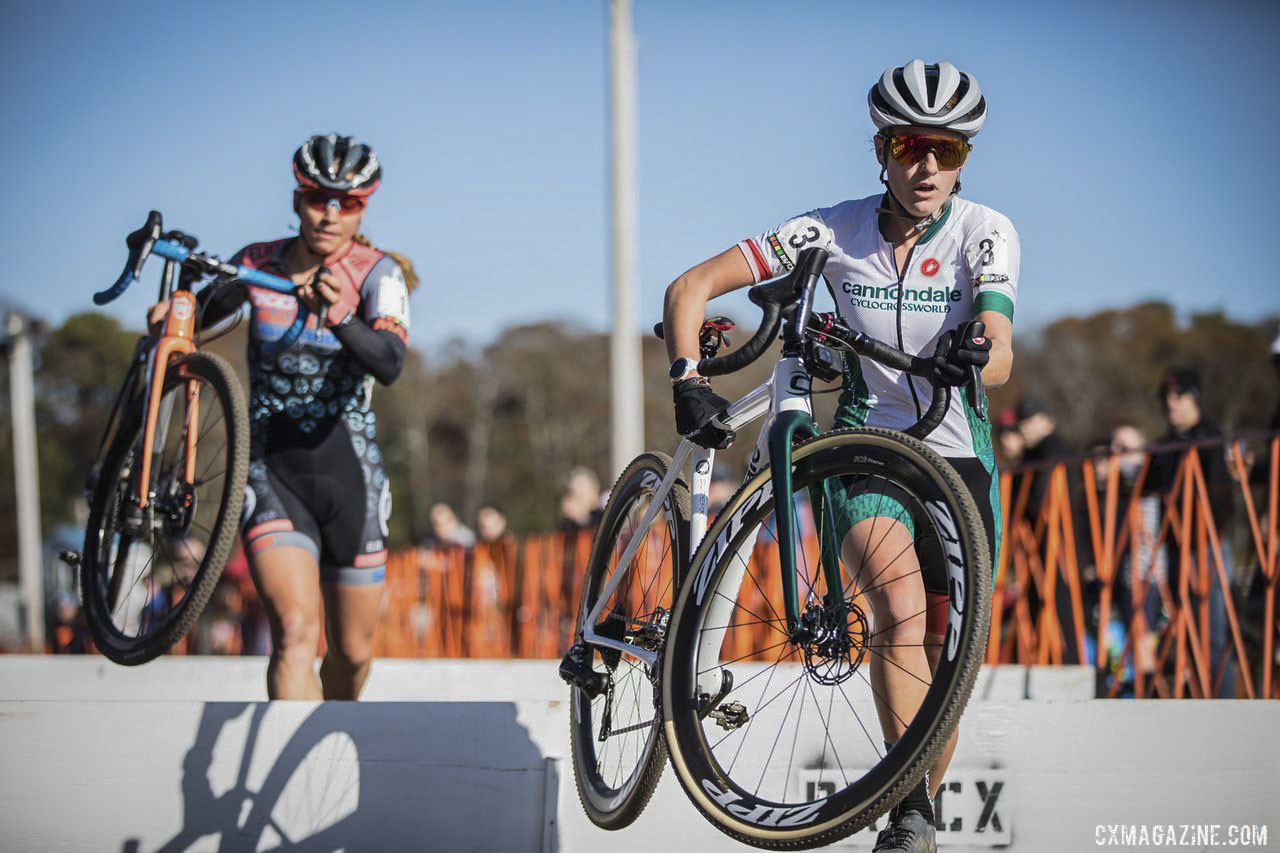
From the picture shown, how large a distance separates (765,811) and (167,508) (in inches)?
117

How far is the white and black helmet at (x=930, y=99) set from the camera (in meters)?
3.76

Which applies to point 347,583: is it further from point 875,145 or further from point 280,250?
point 875,145

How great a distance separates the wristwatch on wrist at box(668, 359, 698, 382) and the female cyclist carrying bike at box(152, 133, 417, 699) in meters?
1.75

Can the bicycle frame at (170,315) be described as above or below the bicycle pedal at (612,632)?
above

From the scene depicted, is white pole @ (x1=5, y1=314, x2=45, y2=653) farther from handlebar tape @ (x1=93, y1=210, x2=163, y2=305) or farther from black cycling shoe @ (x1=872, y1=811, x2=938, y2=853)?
black cycling shoe @ (x1=872, y1=811, x2=938, y2=853)

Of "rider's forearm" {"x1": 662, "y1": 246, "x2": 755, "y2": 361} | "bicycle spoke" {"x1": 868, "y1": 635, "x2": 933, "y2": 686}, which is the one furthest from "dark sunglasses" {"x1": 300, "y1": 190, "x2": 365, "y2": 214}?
"bicycle spoke" {"x1": 868, "y1": 635, "x2": 933, "y2": 686}

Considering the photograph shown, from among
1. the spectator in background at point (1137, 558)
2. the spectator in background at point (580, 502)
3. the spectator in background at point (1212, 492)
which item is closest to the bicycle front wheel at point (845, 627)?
the spectator in background at point (1212, 492)

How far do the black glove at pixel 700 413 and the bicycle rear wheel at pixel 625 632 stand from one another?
16.3 inches

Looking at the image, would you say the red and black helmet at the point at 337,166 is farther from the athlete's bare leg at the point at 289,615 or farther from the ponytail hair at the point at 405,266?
the athlete's bare leg at the point at 289,615

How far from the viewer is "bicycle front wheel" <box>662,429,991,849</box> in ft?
9.84

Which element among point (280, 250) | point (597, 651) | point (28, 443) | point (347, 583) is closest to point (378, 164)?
point (280, 250)

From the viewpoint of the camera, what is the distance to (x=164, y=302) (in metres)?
5.57

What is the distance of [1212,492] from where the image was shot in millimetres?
7234

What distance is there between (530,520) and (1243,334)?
24994mm
